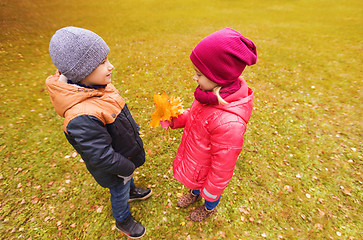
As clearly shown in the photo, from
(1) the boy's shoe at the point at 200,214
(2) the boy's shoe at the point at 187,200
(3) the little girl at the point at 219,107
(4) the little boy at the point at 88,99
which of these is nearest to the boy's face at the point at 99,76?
(4) the little boy at the point at 88,99

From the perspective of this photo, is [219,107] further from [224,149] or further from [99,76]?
[99,76]

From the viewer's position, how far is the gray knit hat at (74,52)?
1627 millimetres

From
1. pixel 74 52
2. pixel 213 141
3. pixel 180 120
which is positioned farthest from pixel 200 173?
pixel 74 52

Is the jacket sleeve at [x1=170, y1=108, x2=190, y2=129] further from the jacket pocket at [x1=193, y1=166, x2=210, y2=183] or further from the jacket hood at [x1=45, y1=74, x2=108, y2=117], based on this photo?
the jacket hood at [x1=45, y1=74, x2=108, y2=117]

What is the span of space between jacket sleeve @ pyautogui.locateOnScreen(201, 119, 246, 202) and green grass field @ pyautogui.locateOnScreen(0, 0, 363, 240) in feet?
5.53

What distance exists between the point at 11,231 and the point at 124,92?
490 centimetres

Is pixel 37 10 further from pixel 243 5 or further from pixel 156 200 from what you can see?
pixel 243 5

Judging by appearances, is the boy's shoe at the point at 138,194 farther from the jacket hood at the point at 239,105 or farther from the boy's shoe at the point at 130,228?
the jacket hood at the point at 239,105

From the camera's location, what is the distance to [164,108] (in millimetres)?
2305

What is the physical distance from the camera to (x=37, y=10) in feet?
55.7

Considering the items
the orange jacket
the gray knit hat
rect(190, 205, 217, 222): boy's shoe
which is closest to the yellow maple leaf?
the orange jacket

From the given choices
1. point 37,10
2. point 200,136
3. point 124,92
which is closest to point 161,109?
point 200,136

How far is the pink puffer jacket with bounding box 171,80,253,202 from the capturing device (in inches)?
75.9

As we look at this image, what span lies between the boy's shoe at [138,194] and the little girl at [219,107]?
1.58 meters
